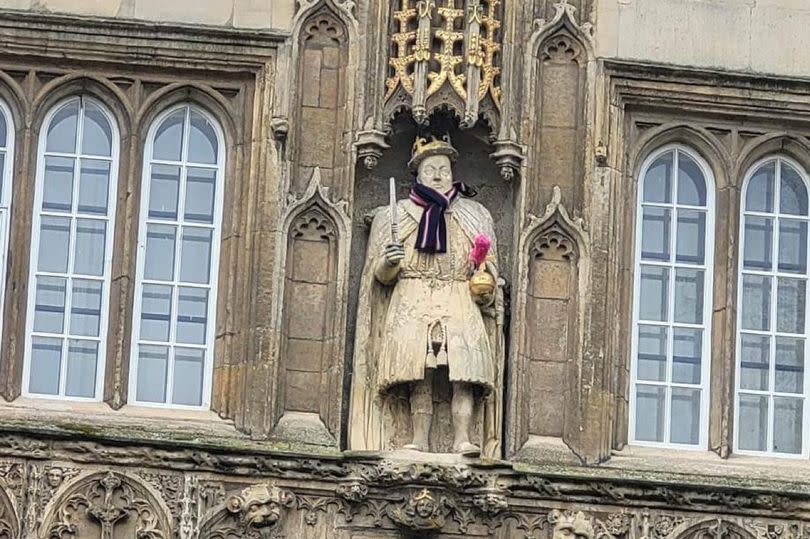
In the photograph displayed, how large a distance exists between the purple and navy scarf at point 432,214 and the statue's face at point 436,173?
0.14 feet

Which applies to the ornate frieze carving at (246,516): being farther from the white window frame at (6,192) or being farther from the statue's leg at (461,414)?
the white window frame at (6,192)

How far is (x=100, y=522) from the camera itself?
1198 inches

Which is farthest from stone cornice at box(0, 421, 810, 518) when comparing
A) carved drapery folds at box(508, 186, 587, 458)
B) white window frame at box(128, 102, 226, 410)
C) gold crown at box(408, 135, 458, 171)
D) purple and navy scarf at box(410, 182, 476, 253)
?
gold crown at box(408, 135, 458, 171)

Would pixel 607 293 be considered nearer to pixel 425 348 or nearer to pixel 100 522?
pixel 425 348

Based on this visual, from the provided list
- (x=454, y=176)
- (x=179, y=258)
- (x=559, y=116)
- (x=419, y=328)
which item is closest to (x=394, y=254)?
(x=419, y=328)

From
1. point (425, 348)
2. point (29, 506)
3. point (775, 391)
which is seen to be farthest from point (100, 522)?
point (775, 391)

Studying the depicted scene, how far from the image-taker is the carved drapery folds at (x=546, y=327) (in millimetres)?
31141

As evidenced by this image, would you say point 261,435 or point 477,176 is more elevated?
point 477,176

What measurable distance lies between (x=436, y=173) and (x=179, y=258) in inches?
80.0

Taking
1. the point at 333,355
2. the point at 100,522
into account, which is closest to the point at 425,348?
the point at 333,355

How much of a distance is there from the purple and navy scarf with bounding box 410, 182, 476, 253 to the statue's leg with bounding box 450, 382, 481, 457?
1060 millimetres

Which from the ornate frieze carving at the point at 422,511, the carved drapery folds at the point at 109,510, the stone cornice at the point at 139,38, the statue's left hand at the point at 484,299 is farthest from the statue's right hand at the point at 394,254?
the carved drapery folds at the point at 109,510

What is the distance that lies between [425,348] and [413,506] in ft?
3.82

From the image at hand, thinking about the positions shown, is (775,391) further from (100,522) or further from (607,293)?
(100,522)
